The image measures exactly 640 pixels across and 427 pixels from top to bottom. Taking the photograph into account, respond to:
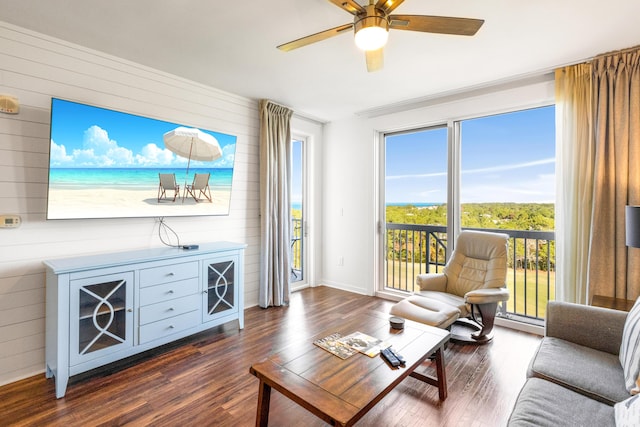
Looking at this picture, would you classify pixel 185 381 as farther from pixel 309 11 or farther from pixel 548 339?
pixel 309 11

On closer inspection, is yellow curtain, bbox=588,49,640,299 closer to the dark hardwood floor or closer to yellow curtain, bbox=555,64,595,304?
yellow curtain, bbox=555,64,595,304

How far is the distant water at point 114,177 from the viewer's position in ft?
7.58

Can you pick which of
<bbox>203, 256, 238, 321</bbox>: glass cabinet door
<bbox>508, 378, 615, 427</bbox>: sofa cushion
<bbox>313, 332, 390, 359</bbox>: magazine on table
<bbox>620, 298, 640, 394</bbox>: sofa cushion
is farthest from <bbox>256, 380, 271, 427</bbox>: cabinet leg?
<bbox>620, 298, 640, 394</bbox>: sofa cushion

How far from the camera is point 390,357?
5.53 feet

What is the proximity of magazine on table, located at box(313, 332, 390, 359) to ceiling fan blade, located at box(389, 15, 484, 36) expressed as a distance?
6.03ft

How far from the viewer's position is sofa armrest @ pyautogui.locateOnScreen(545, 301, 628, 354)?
1.77 meters

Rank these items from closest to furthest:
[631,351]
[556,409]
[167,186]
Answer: [556,409] → [631,351] → [167,186]

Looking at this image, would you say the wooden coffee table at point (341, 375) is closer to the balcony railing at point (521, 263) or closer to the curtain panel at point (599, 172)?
the curtain panel at point (599, 172)

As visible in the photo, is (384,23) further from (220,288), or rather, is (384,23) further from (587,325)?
(220,288)

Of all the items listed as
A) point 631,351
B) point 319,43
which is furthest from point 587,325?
point 319,43

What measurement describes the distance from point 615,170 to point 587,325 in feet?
4.89

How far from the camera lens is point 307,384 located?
4.80 ft

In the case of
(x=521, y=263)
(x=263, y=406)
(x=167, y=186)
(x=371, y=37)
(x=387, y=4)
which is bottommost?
(x=263, y=406)

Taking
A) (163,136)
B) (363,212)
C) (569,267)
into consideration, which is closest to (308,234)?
(363,212)
